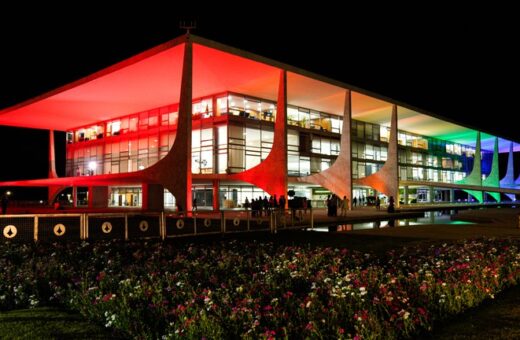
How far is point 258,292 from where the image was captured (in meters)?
5.84

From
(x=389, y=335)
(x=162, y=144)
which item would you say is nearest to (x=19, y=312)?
(x=389, y=335)

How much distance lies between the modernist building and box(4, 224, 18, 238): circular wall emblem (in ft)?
42.6

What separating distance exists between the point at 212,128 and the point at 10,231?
2539 cm

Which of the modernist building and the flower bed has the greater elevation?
the modernist building

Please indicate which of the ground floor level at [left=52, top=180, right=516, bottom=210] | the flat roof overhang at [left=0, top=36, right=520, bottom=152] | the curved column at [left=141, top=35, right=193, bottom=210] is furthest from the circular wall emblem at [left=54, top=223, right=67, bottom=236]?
the flat roof overhang at [left=0, top=36, right=520, bottom=152]

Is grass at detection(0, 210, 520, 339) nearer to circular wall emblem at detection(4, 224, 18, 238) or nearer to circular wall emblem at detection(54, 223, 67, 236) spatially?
circular wall emblem at detection(4, 224, 18, 238)

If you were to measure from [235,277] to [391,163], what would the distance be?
38449 mm

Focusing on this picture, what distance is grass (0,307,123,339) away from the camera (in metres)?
4.63

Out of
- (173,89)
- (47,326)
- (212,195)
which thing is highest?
(173,89)

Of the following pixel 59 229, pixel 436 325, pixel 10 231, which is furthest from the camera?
pixel 59 229

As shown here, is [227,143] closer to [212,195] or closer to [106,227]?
[212,195]

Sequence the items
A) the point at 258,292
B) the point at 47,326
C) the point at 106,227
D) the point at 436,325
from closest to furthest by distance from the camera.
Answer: the point at 436,325, the point at 47,326, the point at 258,292, the point at 106,227

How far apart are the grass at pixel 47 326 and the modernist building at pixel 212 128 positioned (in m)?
18.0

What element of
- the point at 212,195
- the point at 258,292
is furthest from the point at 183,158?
the point at 258,292
